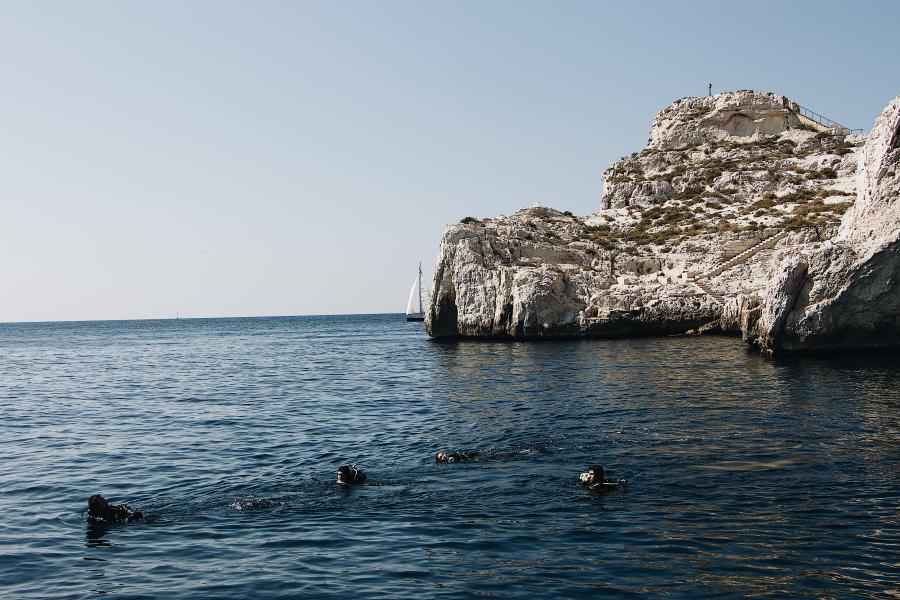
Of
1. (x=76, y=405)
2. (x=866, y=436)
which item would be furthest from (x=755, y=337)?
(x=76, y=405)

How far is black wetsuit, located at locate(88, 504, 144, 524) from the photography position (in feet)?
51.6

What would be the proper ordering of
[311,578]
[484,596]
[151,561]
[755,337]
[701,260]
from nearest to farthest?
[484,596] < [311,578] < [151,561] < [755,337] < [701,260]

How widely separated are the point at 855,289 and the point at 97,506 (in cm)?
3897

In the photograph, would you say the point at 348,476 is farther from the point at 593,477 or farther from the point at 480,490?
the point at 593,477

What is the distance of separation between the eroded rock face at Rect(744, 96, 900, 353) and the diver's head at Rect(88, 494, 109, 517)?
121 feet

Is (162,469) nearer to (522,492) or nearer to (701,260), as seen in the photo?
(522,492)

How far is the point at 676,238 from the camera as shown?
3014 inches

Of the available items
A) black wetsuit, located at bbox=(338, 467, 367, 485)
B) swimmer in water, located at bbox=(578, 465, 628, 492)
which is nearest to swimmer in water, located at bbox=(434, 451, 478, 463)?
black wetsuit, located at bbox=(338, 467, 367, 485)

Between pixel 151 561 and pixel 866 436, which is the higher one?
pixel 866 436

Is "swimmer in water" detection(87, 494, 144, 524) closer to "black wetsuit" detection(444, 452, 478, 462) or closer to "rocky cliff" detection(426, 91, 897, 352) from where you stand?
"black wetsuit" detection(444, 452, 478, 462)

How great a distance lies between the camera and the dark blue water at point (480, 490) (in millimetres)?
12070

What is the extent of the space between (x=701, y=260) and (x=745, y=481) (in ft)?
186

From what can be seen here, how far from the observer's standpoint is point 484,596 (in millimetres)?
11164

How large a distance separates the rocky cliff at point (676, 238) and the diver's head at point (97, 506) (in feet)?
122
